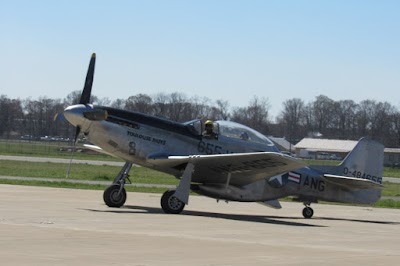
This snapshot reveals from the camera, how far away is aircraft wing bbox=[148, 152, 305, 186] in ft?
66.7

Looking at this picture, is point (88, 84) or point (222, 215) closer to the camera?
point (88, 84)

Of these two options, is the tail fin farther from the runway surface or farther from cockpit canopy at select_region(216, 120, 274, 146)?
cockpit canopy at select_region(216, 120, 274, 146)

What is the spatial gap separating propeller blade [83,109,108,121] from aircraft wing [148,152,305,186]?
1.70 metres

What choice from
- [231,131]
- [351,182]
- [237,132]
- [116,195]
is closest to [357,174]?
[351,182]

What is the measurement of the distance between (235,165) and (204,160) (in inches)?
33.0

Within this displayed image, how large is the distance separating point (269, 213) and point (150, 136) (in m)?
4.60

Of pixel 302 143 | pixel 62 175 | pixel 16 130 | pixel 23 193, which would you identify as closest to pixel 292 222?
pixel 23 193

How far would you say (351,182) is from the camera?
2314 centimetres

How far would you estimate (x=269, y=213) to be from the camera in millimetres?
24000

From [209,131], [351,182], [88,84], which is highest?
[88,84]

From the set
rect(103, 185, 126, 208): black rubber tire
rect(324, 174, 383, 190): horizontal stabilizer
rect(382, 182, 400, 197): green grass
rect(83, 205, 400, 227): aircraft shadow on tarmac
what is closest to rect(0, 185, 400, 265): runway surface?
rect(83, 205, 400, 227): aircraft shadow on tarmac

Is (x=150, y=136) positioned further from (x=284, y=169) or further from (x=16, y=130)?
(x=16, y=130)

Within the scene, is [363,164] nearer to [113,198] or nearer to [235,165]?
[235,165]

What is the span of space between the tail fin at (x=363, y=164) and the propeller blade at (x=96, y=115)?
279 inches
